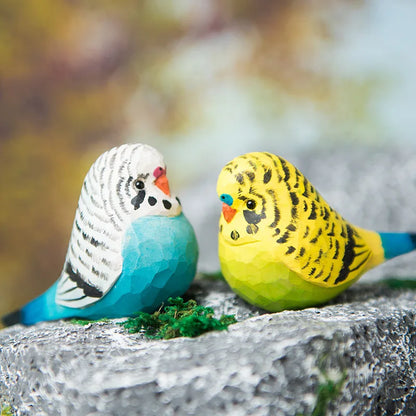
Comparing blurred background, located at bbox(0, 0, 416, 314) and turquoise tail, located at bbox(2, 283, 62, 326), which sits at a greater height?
blurred background, located at bbox(0, 0, 416, 314)

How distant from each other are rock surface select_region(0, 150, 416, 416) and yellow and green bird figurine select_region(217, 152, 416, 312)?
9cm

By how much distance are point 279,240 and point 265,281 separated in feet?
0.46

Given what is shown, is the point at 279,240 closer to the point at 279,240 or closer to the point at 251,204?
the point at 279,240

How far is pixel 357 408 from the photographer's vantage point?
1.22m

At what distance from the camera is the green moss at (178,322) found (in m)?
1.28

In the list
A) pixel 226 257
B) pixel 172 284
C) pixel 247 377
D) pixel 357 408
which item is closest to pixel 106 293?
pixel 172 284

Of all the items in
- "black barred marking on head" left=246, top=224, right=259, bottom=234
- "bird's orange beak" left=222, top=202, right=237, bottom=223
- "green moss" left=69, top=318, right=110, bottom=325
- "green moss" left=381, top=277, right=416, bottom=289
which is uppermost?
"bird's orange beak" left=222, top=202, right=237, bottom=223

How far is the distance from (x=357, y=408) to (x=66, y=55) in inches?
98.1

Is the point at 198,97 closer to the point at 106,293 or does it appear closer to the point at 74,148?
the point at 74,148

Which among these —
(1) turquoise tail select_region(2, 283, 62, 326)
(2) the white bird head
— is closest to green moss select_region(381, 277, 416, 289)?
(2) the white bird head

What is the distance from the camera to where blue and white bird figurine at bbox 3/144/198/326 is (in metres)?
1.52

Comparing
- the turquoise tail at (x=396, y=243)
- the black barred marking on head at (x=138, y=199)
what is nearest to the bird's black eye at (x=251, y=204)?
the black barred marking on head at (x=138, y=199)

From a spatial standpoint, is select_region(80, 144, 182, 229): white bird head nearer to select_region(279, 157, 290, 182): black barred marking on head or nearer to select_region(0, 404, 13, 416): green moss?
select_region(279, 157, 290, 182): black barred marking on head

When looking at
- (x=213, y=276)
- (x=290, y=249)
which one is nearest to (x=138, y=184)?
(x=290, y=249)
